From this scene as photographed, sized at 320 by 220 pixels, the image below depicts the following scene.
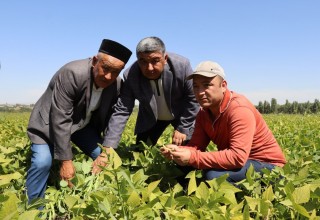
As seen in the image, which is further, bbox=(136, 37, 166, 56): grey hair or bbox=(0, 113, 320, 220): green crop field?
bbox=(136, 37, 166, 56): grey hair

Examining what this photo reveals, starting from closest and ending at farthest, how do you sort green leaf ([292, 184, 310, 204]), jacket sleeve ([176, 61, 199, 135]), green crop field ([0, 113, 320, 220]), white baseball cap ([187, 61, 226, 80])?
green crop field ([0, 113, 320, 220]) → green leaf ([292, 184, 310, 204]) → white baseball cap ([187, 61, 226, 80]) → jacket sleeve ([176, 61, 199, 135])

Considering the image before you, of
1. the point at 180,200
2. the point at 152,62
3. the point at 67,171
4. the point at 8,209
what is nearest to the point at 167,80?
the point at 152,62

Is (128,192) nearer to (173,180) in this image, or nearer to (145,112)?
(173,180)

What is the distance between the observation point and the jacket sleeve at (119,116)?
344 cm

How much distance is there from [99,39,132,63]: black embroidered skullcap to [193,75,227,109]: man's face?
2.40 feet

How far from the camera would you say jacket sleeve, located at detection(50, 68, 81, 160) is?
10.1 feet

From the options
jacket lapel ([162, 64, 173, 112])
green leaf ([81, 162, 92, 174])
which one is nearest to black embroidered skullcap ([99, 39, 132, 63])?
jacket lapel ([162, 64, 173, 112])

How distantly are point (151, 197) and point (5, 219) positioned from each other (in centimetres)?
97

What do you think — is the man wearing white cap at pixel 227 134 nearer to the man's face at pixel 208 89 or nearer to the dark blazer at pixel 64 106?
the man's face at pixel 208 89

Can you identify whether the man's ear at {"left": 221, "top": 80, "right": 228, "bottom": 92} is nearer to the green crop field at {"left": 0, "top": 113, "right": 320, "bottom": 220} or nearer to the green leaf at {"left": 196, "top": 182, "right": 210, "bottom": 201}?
the green crop field at {"left": 0, "top": 113, "right": 320, "bottom": 220}

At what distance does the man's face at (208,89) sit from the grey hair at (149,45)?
21.3 inches

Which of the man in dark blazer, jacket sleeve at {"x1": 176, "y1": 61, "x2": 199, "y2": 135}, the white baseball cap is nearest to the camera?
the white baseball cap

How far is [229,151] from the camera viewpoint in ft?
8.82

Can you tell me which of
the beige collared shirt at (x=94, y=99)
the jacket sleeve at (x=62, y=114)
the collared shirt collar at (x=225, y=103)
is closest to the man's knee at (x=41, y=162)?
the jacket sleeve at (x=62, y=114)
